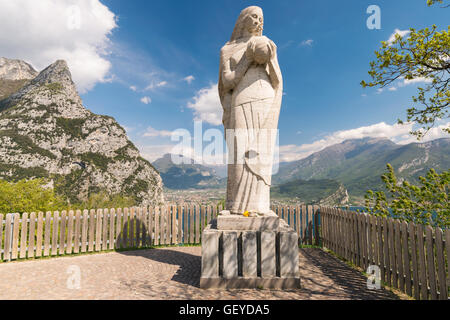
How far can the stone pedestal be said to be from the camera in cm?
413

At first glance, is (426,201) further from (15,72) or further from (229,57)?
(15,72)

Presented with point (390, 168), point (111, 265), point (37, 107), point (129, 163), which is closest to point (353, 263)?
point (390, 168)

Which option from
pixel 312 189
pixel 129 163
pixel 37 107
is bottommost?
pixel 312 189

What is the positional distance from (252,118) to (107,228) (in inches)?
254

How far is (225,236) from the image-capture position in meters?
4.23

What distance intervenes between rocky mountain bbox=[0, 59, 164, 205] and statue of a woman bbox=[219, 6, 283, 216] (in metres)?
60.9

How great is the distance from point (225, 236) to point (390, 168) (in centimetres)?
481

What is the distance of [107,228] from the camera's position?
25.2 feet

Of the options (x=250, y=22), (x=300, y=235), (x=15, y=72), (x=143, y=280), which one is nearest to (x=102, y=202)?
(x=143, y=280)

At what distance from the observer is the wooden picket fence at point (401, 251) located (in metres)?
3.45

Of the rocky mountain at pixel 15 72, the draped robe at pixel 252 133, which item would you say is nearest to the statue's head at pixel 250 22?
the draped robe at pixel 252 133

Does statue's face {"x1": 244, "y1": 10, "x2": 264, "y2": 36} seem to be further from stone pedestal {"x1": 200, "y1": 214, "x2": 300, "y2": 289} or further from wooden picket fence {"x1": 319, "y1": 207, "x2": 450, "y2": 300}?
wooden picket fence {"x1": 319, "y1": 207, "x2": 450, "y2": 300}

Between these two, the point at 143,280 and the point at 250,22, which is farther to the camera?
the point at 250,22

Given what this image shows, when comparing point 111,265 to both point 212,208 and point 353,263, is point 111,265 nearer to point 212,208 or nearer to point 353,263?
point 212,208
